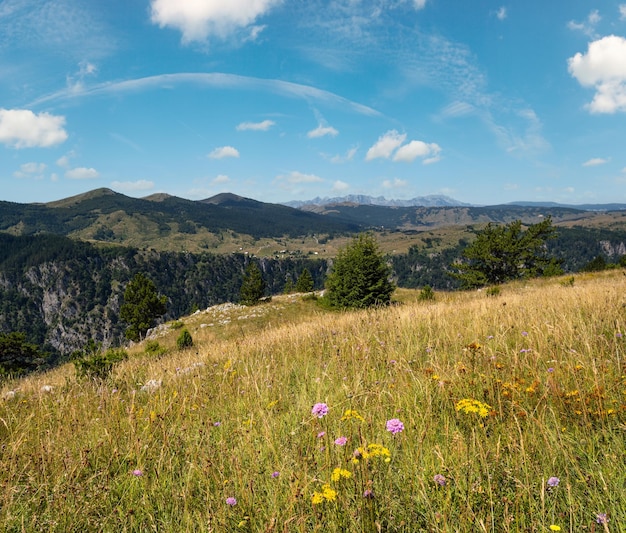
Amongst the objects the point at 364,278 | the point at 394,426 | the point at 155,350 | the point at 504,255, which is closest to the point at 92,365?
the point at 394,426

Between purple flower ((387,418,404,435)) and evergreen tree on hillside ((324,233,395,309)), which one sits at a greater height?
purple flower ((387,418,404,435))

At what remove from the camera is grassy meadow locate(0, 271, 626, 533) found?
1.85 m

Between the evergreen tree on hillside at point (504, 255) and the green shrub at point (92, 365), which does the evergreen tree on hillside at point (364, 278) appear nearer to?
the evergreen tree on hillside at point (504, 255)

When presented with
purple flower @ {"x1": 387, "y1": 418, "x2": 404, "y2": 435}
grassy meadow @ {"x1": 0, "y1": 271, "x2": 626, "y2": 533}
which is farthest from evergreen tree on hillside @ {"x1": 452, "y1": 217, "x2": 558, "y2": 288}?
purple flower @ {"x1": 387, "y1": 418, "x2": 404, "y2": 435}

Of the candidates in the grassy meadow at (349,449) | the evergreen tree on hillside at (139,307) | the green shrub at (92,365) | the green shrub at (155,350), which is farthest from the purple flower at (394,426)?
the evergreen tree on hillside at (139,307)

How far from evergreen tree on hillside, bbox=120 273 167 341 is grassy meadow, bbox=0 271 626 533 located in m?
51.9

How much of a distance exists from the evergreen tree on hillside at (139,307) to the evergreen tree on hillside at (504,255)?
46.1 meters


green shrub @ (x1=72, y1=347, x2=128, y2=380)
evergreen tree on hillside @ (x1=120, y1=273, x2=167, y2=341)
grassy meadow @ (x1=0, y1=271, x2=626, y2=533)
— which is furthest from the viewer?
evergreen tree on hillside @ (x1=120, y1=273, x2=167, y2=341)

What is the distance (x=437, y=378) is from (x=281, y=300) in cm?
3815

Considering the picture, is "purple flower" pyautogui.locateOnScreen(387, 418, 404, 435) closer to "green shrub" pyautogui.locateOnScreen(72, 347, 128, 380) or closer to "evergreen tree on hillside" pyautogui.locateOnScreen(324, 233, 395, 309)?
"green shrub" pyautogui.locateOnScreen(72, 347, 128, 380)

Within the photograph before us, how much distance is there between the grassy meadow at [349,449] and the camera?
1.85 m

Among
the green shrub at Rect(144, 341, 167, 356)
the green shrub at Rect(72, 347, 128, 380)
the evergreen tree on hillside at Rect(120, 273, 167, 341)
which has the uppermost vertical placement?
the green shrub at Rect(72, 347, 128, 380)

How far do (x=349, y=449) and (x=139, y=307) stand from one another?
5621 cm

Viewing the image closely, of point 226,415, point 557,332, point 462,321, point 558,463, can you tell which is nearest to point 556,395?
point 558,463
